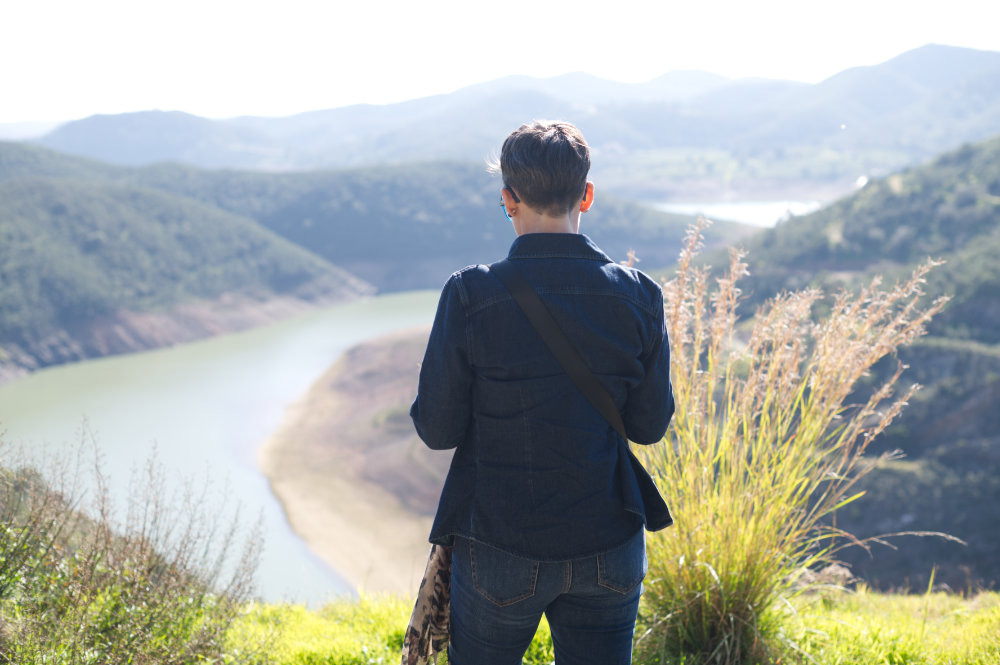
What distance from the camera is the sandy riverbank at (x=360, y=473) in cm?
1332

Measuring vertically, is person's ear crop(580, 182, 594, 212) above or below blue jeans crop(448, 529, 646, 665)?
above

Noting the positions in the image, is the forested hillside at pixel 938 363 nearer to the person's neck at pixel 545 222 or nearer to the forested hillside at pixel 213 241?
the person's neck at pixel 545 222

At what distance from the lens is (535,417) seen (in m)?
1.07

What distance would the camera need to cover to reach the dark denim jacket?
107 cm

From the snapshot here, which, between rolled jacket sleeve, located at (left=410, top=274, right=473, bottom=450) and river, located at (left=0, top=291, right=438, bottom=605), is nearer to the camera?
rolled jacket sleeve, located at (left=410, top=274, right=473, bottom=450)

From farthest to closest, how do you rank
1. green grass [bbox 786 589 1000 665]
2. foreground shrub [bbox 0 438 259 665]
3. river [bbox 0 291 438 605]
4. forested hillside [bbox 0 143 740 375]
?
forested hillside [bbox 0 143 740 375] → river [bbox 0 291 438 605] → green grass [bbox 786 589 1000 665] → foreground shrub [bbox 0 438 259 665]

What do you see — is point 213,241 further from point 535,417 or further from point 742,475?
point 535,417

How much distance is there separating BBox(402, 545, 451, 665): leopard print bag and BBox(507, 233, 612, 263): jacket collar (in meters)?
0.51

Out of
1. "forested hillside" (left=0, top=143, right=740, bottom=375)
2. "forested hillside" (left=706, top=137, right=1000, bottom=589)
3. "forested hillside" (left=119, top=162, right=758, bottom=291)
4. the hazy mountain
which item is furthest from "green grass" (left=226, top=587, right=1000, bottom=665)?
the hazy mountain

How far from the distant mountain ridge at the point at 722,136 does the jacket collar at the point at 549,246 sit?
65.9m

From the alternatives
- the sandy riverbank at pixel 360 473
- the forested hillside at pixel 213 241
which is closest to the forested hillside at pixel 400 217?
the forested hillside at pixel 213 241

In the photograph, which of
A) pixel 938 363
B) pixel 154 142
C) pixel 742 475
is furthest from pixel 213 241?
pixel 154 142

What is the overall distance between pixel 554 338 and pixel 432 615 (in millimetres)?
A: 563

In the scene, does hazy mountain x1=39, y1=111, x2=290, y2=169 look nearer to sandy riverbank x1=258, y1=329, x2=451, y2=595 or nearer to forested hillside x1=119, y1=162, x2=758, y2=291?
forested hillside x1=119, y1=162, x2=758, y2=291
